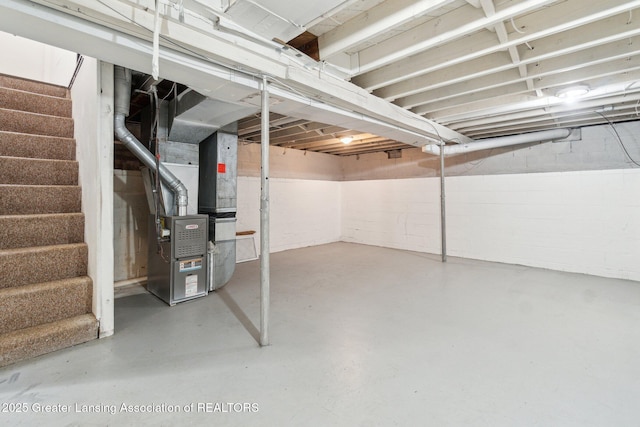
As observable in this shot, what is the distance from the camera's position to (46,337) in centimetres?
192

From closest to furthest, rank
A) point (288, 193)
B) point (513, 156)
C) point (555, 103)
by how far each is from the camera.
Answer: point (555, 103) → point (513, 156) → point (288, 193)

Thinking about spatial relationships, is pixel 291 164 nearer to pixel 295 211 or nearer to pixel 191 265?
pixel 295 211

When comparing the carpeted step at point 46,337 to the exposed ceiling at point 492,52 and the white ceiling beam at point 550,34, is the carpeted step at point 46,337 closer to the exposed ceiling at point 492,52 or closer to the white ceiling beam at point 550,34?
the exposed ceiling at point 492,52

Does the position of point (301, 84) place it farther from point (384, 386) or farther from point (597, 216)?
point (597, 216)

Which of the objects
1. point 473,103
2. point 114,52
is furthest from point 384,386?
point 473,103

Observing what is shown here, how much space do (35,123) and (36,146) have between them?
1.11 ft

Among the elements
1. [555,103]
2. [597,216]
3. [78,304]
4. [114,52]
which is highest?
[555,103]

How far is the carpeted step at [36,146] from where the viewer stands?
8.27 feet

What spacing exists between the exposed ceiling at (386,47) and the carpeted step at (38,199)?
55.4 inches

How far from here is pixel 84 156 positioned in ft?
8.21

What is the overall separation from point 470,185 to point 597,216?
5.68 feet

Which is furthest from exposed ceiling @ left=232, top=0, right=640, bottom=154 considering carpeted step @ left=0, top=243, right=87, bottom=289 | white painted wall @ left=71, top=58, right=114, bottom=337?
carpeted step @ left=0, top=243, right=87, bottom=289

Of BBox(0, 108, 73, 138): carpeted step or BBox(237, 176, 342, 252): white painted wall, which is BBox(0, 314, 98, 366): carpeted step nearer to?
BBox(0, 108, 73, 138): carpeted step

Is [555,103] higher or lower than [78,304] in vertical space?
higher
